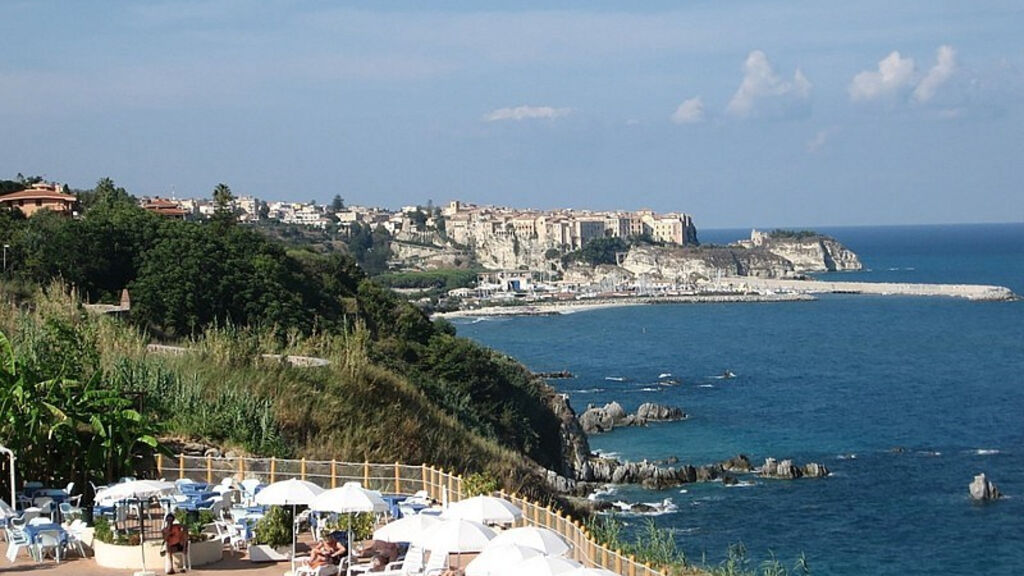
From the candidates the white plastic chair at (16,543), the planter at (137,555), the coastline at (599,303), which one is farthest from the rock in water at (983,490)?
the coastline at (599,303)

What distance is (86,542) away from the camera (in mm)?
13938

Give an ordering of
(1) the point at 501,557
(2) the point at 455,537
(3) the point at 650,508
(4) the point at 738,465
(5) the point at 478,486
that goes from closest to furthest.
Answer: (1) the point at 501,557, (2) the point at 455,537, (5) the point at 478,486, (3) the point at 650,508, (4) the point at 738,465

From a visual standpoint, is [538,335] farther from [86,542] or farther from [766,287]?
[86,542]

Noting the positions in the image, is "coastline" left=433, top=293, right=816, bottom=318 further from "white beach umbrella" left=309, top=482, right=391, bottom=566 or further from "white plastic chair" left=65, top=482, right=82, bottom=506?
"white beach umbrella" left=309, top=482, right=391, bottom=566

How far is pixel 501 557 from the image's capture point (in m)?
10.8

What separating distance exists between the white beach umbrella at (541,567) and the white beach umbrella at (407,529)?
1647 mm

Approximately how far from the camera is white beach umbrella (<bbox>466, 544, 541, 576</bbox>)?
10.7 meters

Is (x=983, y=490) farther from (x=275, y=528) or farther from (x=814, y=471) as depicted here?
(x=275, y=528)

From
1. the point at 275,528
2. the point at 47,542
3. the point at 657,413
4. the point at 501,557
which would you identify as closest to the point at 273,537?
the point at 275,528

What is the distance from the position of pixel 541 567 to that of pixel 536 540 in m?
0.90

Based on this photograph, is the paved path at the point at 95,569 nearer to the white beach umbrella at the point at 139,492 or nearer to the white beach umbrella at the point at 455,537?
the white beach umbrella at the point at 139,492

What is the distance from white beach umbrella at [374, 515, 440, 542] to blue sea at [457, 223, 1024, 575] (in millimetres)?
15434

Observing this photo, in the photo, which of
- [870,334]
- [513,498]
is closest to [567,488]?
[513,498]

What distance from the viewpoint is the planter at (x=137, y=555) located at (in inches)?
521
